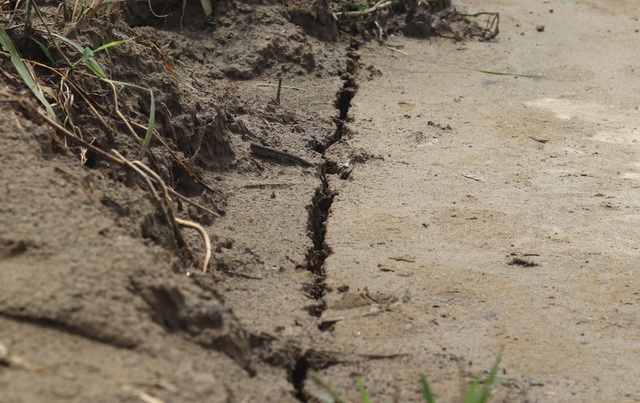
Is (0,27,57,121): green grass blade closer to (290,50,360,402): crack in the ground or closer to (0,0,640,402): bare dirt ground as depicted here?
(0,0,640,402): bare dirt ground

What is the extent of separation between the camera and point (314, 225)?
10.0 ft

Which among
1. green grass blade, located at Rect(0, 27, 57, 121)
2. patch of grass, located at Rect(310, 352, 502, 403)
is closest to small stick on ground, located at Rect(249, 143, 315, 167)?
green grass blade, located at Rect(0, 27, 57, 121)

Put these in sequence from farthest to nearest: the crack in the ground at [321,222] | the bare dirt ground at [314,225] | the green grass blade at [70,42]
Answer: the green grass blade at [70,42] < the crack in the ground at [321,222] < the bare dirt ground at [314,225]

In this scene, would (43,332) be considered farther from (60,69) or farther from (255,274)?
(60,69)

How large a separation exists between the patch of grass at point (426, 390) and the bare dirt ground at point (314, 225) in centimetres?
3

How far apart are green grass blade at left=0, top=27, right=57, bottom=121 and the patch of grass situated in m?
1.08

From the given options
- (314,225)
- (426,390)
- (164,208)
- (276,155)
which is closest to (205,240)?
(164,208)

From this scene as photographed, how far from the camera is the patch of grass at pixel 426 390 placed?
73.4 inches

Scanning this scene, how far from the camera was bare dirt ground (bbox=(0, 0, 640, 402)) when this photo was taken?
1.84m

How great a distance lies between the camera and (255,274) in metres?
2.54

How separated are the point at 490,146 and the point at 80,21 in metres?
1.69

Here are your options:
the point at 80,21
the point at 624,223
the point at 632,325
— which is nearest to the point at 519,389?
the point at 632,325

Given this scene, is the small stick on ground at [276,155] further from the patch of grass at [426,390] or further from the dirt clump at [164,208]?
the patch of grass at [426,390]

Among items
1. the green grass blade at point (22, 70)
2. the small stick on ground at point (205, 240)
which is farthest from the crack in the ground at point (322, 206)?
the green grass blade at point (22, 70)
